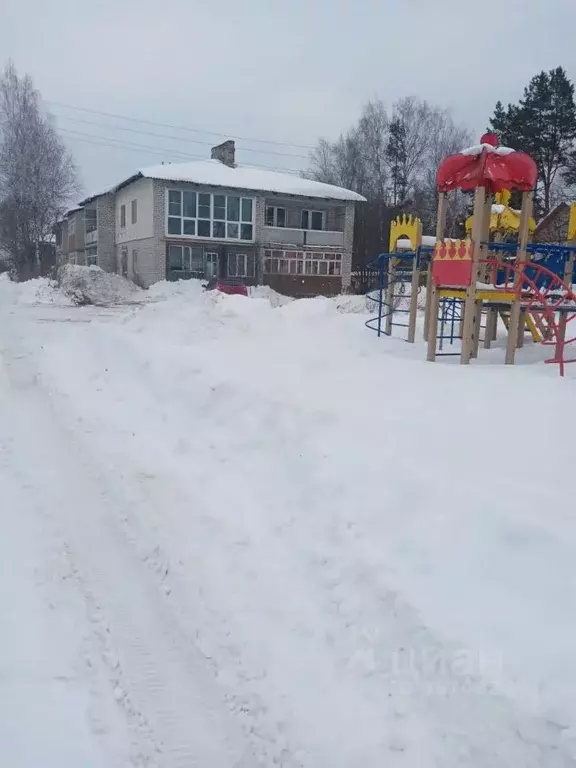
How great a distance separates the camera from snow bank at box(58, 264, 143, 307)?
26.8 m

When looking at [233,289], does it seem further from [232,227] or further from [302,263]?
[302,263]

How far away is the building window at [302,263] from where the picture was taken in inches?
1411

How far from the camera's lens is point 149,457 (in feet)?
19.1

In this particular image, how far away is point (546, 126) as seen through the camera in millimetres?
37969

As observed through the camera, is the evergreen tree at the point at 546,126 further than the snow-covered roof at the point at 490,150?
Yes

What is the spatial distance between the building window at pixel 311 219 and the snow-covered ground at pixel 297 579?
104ft

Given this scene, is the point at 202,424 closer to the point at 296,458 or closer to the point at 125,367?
the point at 296,458

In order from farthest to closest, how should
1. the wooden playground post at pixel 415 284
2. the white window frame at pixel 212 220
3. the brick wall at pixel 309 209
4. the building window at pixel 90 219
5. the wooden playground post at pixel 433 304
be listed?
the building window at pixel 90 219 → the brick wall at pixel 309 209 → the white window frame at pixel 212 220 → the wooden playground post at pixel 415 284 → the wooden playground post at pixel 433 304

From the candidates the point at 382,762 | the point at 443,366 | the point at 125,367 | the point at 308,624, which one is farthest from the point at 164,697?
the point at 125,367

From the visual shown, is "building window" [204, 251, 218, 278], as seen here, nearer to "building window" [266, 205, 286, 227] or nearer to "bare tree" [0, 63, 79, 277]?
"building window" [266, 205, 286, 227]

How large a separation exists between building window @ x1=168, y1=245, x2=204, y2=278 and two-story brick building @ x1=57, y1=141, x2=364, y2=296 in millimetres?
56

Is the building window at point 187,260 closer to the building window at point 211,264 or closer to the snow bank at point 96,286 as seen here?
Answer: the building window at point 211,264

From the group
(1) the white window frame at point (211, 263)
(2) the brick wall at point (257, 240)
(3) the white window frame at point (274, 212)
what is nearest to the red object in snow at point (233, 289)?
(1) the white window frame at point (211, 263)

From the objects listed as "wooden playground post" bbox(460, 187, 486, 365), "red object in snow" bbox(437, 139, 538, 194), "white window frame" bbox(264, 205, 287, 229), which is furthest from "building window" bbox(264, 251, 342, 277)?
"wooden playground post" bbox(460, 187, 486, 365)
